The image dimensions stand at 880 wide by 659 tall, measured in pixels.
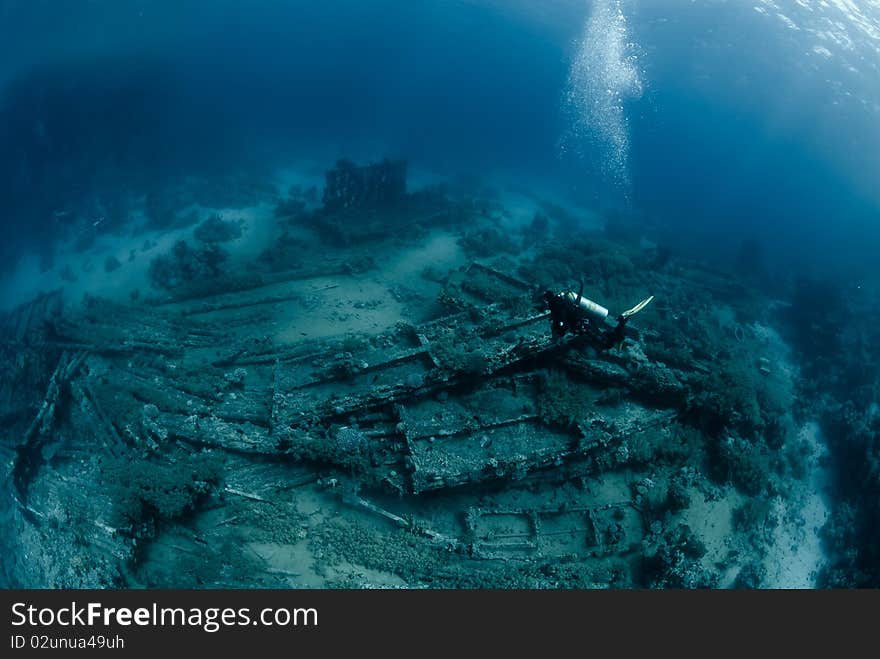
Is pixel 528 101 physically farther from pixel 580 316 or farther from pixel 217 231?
A: pixel 580 316

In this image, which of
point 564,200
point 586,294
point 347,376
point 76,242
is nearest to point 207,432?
point 347,376

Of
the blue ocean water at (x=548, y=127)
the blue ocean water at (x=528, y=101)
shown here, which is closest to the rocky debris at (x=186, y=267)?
the blue ocean water at (x=548, y=127)

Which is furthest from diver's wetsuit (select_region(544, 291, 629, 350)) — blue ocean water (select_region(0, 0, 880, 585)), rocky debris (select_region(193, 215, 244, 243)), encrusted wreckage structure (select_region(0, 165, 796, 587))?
rocky debris (select_region(193, 215, 244, 243))

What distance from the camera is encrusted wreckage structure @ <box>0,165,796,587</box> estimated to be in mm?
12062

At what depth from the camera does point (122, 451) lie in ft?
45.7

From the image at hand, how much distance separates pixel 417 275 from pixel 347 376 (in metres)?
11.1

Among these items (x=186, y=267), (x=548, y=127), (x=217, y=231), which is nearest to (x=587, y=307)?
(x=186, y=267)

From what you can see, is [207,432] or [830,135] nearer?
[207,432]

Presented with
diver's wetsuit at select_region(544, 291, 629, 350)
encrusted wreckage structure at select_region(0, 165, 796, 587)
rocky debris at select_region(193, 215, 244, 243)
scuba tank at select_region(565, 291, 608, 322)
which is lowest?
rocky debris at select_region(193, 215, 244, 243)

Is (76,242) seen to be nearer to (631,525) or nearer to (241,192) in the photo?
(241,192)

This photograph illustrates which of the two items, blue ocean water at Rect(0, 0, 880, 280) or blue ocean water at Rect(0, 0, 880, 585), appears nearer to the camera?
blue ocean water at Rect(0, 0, 880, 585)

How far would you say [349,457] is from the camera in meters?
13.4

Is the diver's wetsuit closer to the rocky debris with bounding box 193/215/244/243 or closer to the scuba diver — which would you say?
the scuba diver

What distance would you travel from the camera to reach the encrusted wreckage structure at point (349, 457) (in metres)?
12.1
